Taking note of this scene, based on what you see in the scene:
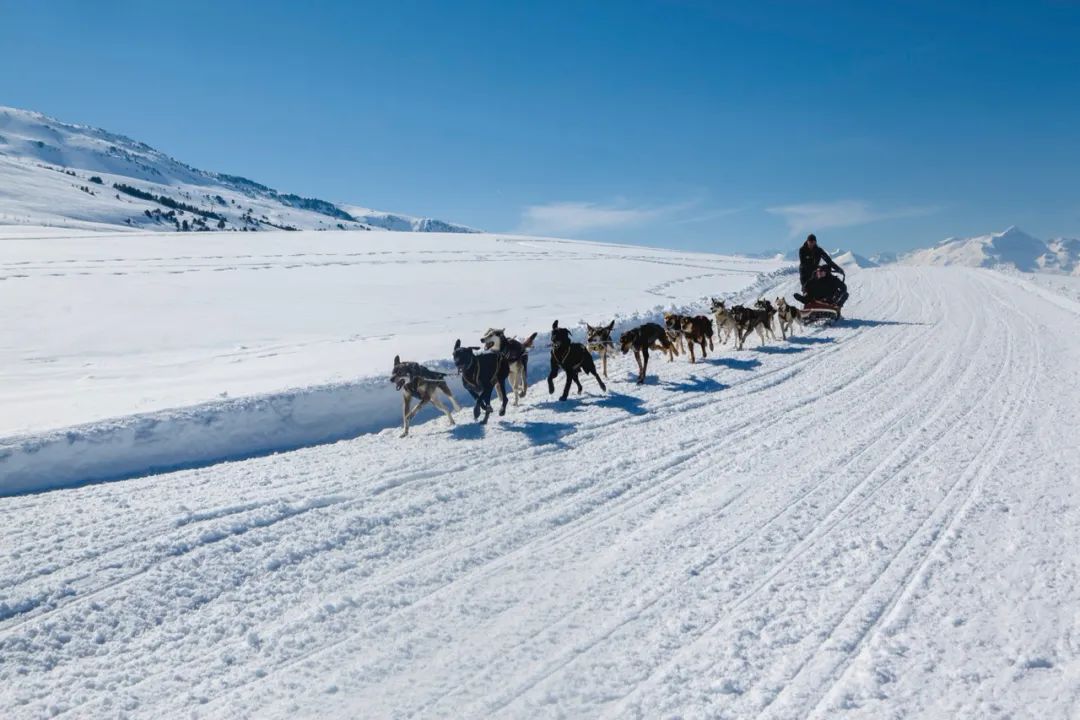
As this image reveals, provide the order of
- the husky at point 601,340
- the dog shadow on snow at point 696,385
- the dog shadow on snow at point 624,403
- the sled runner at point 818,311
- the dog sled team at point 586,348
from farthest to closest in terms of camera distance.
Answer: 1. the sled runner at point 818,311
2. the husky at point 601,340
3. the dog shadow on snow at point 696,385
4. the dog shadow on snow at point 624,403
5. the dog sled team at point 586,348

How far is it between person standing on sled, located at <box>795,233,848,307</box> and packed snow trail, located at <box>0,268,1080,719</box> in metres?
9.68

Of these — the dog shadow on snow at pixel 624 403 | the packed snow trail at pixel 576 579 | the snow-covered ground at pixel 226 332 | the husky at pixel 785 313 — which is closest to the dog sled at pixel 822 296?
the husky at pixel 785 313

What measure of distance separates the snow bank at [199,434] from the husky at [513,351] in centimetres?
84

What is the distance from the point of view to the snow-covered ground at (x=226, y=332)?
7504 millimetres

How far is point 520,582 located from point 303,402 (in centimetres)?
545

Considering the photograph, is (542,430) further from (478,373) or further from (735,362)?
(735,362)

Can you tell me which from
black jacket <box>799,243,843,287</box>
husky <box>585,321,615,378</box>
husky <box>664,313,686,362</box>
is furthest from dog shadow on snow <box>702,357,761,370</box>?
black jacket <box>799,243,843,287</box>

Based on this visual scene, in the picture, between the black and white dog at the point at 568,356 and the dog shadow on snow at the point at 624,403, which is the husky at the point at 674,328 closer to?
the dog shadow on snow at the point at 624,403

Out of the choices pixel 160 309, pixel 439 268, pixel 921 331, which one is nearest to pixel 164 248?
pixel 439 268

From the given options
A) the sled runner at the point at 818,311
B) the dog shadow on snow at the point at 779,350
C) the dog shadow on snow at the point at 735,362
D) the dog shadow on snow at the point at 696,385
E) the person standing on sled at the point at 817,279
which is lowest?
the dog shadow on snow at the point at 696,385

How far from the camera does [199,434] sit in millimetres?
7688

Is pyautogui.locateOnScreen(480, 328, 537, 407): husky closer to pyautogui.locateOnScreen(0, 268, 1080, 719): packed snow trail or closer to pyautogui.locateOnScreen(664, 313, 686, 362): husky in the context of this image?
pyautogui.locateOnScreen(0, 268, 1080, 719): packed snow trail

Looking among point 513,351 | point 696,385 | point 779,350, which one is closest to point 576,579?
point 513,351

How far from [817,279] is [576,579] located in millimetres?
15080
